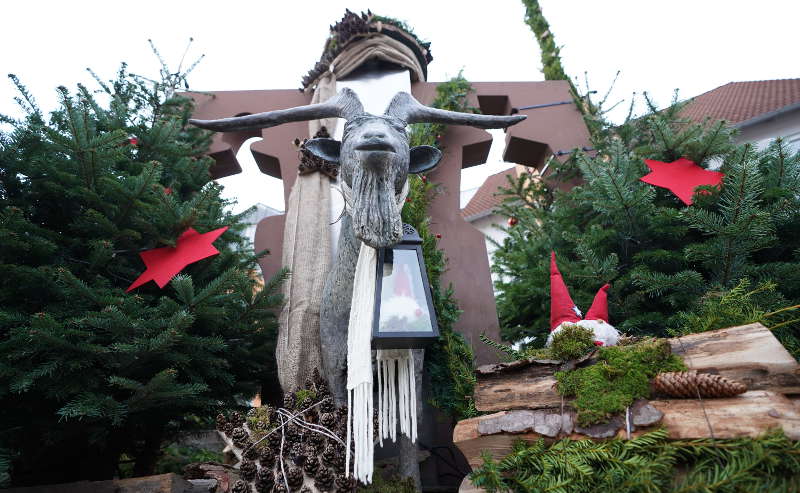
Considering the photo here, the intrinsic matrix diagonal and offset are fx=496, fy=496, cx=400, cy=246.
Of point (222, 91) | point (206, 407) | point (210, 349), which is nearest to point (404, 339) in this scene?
point (210, 349)

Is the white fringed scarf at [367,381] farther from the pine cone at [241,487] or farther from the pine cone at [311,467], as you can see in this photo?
the pine cone at [241,487]

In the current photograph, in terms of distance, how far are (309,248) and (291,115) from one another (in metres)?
0.91

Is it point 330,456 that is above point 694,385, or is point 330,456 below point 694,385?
below

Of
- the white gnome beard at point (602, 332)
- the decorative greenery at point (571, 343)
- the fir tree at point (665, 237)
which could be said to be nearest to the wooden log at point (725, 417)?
the decorative greenery at point (571, 343)

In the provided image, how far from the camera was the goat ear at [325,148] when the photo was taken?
9.15ft

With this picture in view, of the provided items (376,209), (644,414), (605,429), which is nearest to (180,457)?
(376,209)

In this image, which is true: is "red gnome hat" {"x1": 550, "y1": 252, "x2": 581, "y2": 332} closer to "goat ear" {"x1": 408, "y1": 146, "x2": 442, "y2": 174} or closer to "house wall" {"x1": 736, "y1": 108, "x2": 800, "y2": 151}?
"goat ear" {"x1": 408, "y1": 146, "x2": 442, "y2": 174}

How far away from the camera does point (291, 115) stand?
2.86 metres

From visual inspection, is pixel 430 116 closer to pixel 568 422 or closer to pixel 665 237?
pixel 665 237

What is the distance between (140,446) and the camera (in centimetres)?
315

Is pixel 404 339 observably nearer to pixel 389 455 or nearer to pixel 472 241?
pixel 389 455

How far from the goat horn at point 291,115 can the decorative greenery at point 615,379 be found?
70.6 inches

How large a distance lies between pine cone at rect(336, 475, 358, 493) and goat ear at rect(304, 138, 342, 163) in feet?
5.42

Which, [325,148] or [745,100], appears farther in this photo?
[745,100]
